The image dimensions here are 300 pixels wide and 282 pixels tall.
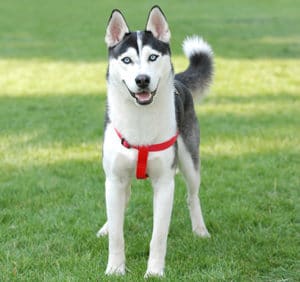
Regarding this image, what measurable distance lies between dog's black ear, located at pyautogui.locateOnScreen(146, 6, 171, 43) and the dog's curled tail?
1.46 m

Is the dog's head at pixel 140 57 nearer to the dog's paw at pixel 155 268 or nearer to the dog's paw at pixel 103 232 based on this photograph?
the dog's paw at pixel 155 268

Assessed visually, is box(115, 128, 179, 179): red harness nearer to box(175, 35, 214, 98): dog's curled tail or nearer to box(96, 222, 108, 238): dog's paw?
box(96, 222, 108, 238): dog's paw

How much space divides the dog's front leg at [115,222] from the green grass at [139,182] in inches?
4.7

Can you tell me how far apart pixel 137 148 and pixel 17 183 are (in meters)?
2.47

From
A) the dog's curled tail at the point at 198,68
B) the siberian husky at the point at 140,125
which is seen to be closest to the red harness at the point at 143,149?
the siberian husky at the point at 140,125

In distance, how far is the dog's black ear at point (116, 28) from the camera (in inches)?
171

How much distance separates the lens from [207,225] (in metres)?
5.50

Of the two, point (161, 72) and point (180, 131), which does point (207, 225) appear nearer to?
point (180, 131)

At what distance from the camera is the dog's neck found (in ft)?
14.3

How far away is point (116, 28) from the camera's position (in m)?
4.41

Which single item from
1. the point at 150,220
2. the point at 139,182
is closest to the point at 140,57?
the point at 150,220

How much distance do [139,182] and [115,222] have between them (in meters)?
1.99

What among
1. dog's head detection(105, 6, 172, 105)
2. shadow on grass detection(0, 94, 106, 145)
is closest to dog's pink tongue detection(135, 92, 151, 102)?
dog's head detection(105, 6, 172, 105)

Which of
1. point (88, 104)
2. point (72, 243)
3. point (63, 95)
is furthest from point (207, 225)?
point (63, 95)
